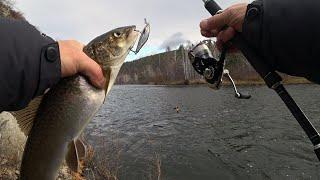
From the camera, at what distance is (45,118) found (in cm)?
245

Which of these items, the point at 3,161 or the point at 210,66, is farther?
the point at 3,161

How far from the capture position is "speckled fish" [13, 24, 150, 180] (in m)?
2.39

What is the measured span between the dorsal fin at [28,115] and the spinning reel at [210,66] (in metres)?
1.74

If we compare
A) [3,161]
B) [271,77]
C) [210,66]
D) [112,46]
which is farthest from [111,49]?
[3,161]

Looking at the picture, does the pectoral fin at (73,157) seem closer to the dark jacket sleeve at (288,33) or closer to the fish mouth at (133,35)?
the fish mouth at (133,35)

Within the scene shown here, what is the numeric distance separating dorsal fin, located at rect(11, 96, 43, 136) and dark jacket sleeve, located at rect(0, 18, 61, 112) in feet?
Answer: 1.03

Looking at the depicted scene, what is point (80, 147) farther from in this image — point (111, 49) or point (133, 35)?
point (133, 35)

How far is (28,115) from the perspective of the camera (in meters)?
2.54

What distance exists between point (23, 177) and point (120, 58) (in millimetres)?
1014

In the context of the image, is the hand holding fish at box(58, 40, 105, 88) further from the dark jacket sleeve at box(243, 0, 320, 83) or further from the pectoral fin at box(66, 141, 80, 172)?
the dark jacket sleeve at box(243, 0, 320, 83)

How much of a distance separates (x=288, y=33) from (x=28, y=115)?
5.91ft

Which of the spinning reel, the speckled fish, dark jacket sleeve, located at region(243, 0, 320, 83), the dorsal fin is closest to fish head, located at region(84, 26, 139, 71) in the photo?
the speckled fish

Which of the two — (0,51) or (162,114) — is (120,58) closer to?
(0,51)

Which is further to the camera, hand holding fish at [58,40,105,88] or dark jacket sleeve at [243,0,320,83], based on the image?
dark jacket sleeve at [243,0,320,83]
